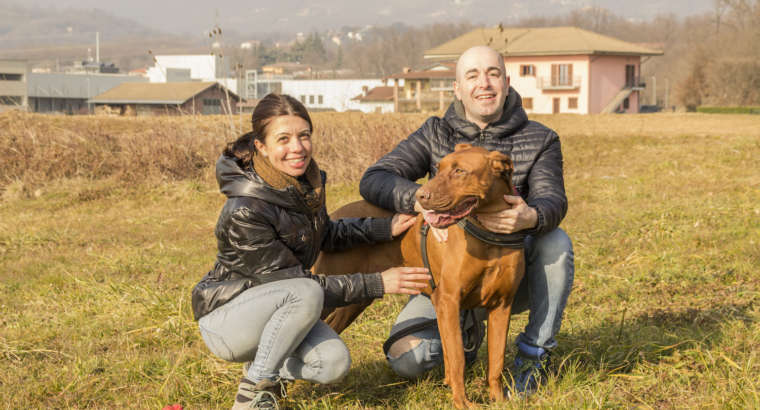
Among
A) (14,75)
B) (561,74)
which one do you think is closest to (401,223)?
(561,74)

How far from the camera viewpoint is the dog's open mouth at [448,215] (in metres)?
2.80

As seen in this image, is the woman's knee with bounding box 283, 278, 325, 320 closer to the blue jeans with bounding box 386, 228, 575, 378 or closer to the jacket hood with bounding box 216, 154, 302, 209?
the jacket hood with bounding box 216, 154, 302, 209

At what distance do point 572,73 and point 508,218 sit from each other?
5061cm

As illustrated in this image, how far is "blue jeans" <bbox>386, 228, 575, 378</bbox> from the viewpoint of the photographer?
11.2 ft

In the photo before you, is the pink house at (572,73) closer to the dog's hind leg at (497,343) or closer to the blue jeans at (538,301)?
the blue jeans at (538,301)

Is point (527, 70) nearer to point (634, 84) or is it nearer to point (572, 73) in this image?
point (572, 73)

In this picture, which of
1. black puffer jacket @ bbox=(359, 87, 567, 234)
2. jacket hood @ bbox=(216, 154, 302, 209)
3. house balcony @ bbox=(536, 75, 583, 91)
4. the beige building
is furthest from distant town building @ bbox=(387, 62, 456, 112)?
jacket hood @ bbox=(216, 154, 302, 209)

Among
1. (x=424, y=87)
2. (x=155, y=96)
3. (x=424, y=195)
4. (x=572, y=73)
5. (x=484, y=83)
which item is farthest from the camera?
(x=155, y=96)

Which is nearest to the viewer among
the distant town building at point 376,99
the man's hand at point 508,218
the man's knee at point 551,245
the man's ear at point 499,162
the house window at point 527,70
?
the man's ear at point 499,162

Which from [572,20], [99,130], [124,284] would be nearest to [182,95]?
[99,130]

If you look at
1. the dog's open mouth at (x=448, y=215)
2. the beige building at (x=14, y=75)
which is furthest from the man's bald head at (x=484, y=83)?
the beige building at (x=14, y=75)

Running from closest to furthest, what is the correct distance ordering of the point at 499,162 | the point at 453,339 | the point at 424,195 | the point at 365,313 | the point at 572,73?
1. the point at 424,195
2. the point at 499,162
3. the point at 453,339
4. the point at 365,313
5. the point at 572,73

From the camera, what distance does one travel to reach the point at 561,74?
168 ft

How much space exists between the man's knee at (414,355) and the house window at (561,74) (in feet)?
164
